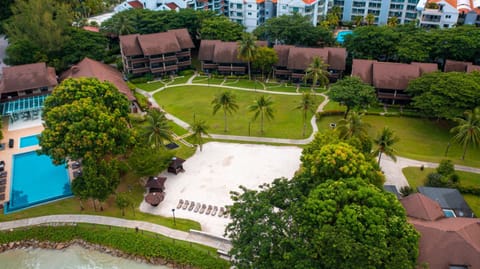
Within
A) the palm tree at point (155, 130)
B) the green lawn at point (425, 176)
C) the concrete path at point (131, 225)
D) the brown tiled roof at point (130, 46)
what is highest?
the brown tiled roof at point (130, 46)

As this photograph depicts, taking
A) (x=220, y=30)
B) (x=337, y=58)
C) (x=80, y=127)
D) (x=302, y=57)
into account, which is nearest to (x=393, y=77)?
(x=337, y=58)

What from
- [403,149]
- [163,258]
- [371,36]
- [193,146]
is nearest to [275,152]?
[193,146]

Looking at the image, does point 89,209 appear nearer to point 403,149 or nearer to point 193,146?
point 193,146

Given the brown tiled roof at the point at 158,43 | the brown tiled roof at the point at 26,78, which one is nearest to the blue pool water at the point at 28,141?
the brown tiled roof at the point at 26,78

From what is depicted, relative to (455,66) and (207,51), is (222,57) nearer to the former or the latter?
(207,51)

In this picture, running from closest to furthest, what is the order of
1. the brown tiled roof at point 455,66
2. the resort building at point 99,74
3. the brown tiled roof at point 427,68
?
the brown tiled roof at point 427,68 → the resort building at point 99,74 → the brown tiled roof at point 455,66

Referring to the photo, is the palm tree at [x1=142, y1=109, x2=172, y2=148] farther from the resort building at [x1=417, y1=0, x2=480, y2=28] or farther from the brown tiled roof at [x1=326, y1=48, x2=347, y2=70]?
the resort building at [x1=417, y1=0, x2=480, y2=28]

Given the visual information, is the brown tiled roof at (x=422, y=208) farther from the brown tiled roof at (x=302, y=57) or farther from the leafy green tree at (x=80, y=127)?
the brown tiled roof at (x=302, y=57)
